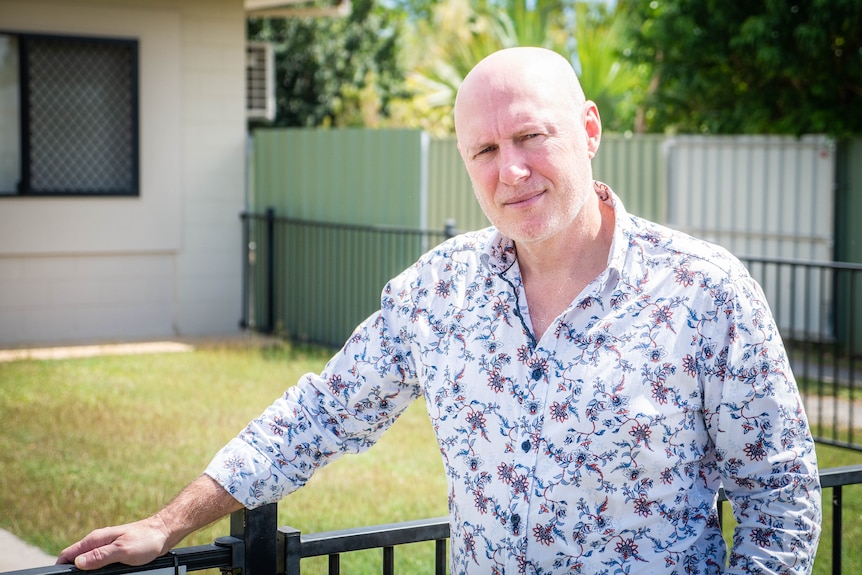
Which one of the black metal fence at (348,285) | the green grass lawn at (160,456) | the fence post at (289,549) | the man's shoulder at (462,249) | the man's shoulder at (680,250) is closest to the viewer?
the man's shoulder at (680,250)

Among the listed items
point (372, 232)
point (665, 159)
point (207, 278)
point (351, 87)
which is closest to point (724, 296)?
point (372, 232)

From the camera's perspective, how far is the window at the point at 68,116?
1097 cm

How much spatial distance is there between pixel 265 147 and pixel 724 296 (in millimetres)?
10660

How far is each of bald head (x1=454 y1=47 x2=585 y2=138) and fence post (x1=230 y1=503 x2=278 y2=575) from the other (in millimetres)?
865

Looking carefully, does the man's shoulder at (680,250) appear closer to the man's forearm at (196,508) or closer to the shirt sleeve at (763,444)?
the shirt sleeve at (763,444)

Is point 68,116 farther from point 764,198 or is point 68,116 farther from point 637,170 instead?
point 764,198

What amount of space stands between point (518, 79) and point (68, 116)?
9905mm

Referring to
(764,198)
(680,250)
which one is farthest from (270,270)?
(680,250)

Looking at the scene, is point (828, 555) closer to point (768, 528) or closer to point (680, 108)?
point (768, 528)

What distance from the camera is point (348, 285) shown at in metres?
10.9

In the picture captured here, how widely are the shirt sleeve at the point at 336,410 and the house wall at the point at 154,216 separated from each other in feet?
30.7

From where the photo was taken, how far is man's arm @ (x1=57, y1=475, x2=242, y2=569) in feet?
6.70

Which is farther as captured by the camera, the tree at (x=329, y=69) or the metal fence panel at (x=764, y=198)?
the tree at (x=329, y=69)

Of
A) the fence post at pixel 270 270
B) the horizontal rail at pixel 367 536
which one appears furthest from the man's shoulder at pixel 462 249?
the fence post at pixel 270 270
